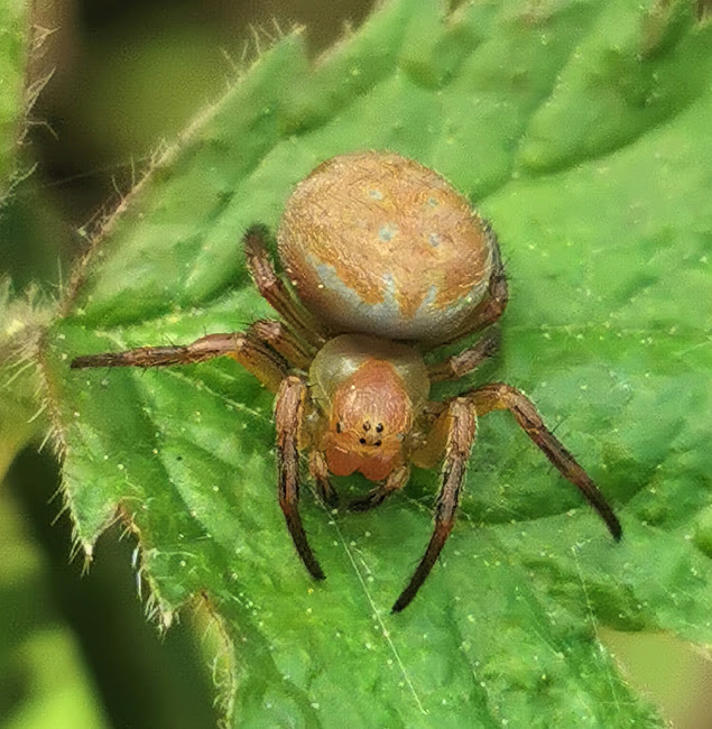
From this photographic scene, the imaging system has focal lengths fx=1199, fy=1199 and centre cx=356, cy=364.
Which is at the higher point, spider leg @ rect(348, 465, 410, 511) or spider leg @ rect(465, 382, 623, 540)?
spider leg @ rect(348, 465, 410, 511)

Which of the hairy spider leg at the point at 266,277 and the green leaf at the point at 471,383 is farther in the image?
the hairy spider leg at the point at 266,277

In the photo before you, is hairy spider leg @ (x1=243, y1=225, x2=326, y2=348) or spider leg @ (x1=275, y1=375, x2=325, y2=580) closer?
spider leg @ (x1=275, y1=375, x2=325, y2=580)

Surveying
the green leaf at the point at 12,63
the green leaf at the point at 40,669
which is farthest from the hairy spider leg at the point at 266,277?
the green leaf at the point at 40,669

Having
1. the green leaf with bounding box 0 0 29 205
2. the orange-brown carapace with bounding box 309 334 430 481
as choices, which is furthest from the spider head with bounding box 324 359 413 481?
the green leaf with bounding box 0 0 29 205

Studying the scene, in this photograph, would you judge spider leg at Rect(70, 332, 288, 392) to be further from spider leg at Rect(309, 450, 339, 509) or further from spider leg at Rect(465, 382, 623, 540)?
spider leg at Rect(465, 382, 623, 540)

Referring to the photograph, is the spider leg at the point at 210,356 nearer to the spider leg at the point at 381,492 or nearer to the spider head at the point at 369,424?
the spider head at the point at 369,424

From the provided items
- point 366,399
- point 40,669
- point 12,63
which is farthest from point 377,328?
point 40,669

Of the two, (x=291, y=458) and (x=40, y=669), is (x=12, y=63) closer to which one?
(x=291, y=458)
